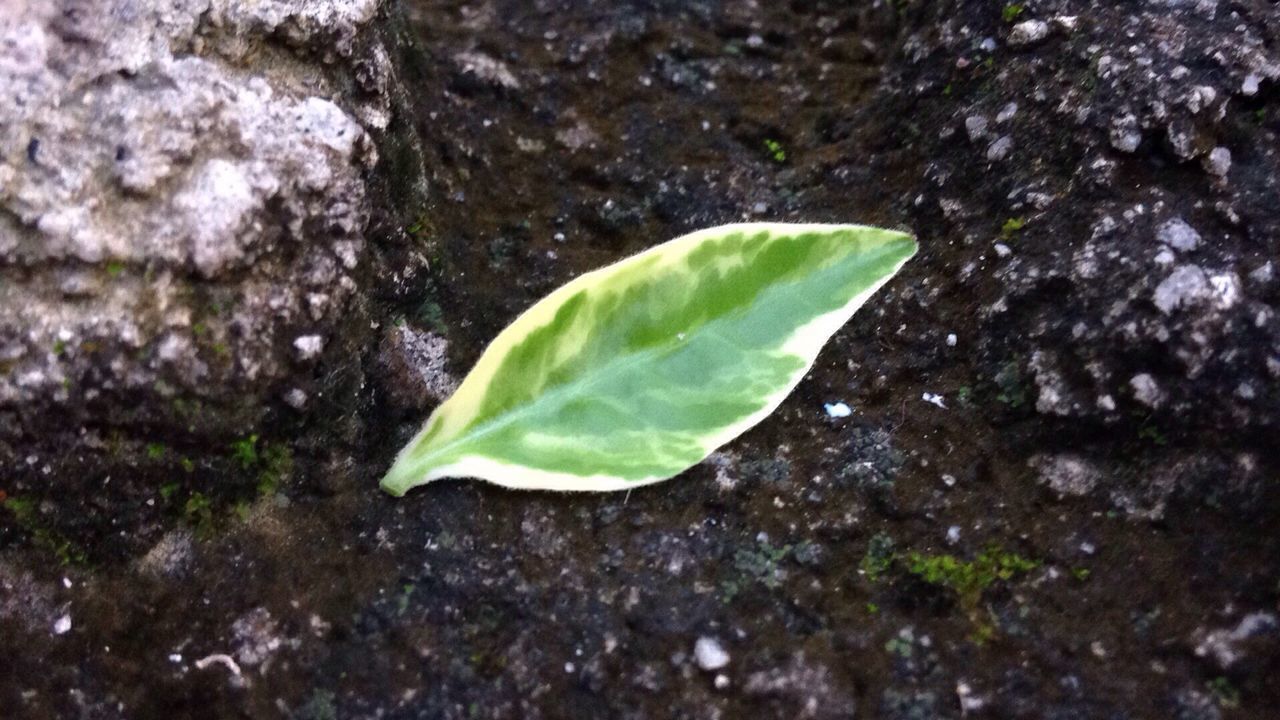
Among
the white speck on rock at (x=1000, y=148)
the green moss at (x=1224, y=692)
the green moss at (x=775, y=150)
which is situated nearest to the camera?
the green moss at (x=1224, y=692)

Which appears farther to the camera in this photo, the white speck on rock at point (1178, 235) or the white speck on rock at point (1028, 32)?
the white speck on rock at point (1028, 32)

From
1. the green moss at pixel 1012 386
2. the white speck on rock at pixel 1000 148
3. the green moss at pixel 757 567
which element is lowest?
the green moss at pixel 757 567

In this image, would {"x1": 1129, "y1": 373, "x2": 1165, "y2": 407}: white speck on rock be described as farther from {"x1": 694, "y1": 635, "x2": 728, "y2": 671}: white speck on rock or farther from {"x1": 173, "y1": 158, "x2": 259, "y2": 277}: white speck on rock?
{"x1": 173, "y1": 158, "x2": 259, "y2": 277}: white speck on rock

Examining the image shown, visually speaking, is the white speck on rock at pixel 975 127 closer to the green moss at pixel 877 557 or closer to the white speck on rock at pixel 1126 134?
the white speck on rock at pixel 1126 134

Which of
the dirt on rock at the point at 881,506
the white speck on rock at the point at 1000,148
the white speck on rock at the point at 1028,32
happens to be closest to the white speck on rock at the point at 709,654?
the dirt on rock at the point at 881,506

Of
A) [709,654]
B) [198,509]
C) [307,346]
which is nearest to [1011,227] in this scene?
[709,654]

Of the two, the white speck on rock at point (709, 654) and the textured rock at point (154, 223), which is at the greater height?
the textured rock at point (154, 223)
